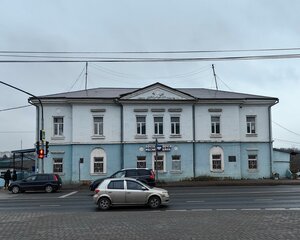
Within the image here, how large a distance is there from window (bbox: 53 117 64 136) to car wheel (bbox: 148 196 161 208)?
25.1 metres

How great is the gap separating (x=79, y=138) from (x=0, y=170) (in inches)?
1465

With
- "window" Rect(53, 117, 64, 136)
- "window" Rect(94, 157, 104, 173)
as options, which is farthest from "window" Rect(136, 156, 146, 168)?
"window" Rect(53, 117, 64, 136)

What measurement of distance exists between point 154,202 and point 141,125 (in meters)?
23.6

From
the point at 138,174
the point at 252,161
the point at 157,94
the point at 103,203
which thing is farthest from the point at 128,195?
the point at 252,161

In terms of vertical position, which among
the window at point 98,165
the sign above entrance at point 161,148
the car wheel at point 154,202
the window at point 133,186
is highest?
the sign above entrance at point 161,148

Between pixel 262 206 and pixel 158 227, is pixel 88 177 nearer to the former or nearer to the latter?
pixel 262 206

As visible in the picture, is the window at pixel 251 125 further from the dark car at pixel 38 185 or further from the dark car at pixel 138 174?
the dark car at pixel 38 185

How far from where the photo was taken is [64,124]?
43.2 m

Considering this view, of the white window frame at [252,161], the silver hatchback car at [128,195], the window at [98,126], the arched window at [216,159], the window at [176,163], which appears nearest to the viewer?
the silver hatchback car at [128,195]

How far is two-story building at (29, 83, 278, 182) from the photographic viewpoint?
42.4 meters

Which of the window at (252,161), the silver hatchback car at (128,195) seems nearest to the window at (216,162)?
the window at (252,161)

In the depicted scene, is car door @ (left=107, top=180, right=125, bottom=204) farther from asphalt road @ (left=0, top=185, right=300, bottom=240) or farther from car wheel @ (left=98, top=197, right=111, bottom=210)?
asphalt road @ (left=0, top=185, right=300, bottom=240)

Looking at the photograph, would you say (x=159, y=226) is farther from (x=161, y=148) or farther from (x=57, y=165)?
(x=57, y=165)

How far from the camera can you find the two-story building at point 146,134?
42.4 meters
